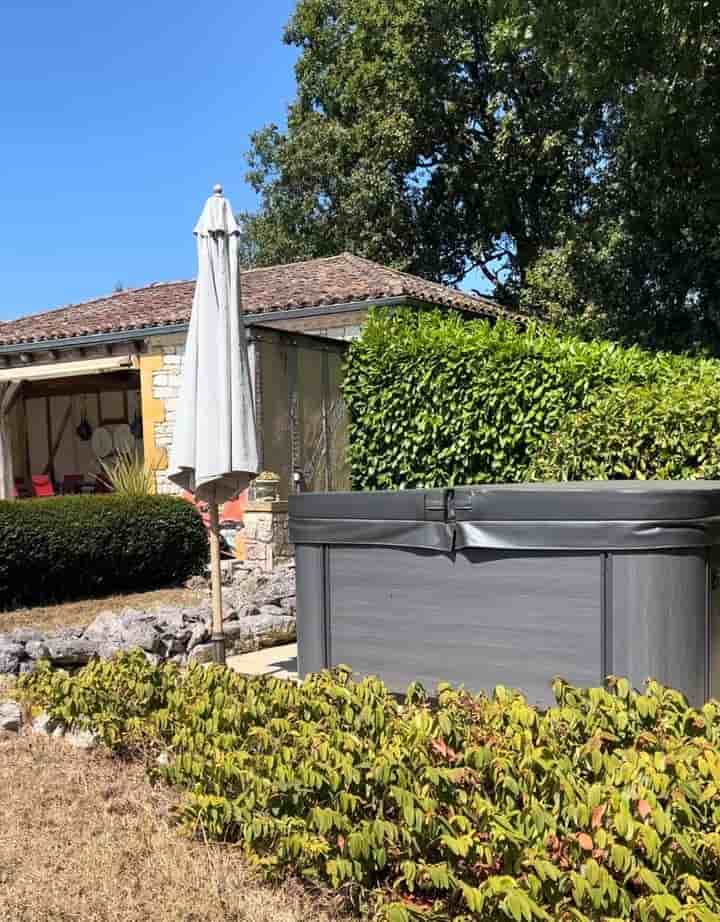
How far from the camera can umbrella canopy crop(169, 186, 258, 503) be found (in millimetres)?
5332

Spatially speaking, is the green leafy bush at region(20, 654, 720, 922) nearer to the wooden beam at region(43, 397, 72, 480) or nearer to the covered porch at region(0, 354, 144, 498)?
the covered porch at region(0, 354, 144, 498)

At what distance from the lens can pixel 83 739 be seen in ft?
13.5

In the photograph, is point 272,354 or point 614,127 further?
point 614,127

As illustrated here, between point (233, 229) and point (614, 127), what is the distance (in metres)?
13.5

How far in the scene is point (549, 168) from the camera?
2088cm

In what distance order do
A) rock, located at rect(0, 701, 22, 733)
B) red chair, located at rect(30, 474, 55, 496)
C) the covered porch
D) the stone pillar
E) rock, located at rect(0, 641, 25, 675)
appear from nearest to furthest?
rock, located at rect(0, 701, 22, 733), rock, located at rect(0, 641, 25, 675), the stone pillar, red chair, located at rect(30, 474, 55, 496), the covered porch

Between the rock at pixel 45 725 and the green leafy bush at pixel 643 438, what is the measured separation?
14.3ft

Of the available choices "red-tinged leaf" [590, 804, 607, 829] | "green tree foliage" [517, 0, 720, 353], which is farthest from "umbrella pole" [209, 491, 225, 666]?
"green tree foliage" [517, 0, 720, 353]

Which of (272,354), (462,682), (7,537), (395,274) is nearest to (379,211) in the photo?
(395,274)

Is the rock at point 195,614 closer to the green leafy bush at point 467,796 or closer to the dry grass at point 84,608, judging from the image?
the dry grass at point 84,608

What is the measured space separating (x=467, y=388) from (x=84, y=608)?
4262 mm

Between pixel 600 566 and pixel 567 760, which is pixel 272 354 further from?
pixel 567 760

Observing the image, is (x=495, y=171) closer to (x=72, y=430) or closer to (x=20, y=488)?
(x=72, y=430)

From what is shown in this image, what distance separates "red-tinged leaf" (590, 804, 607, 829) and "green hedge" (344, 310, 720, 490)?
16.8 ft
